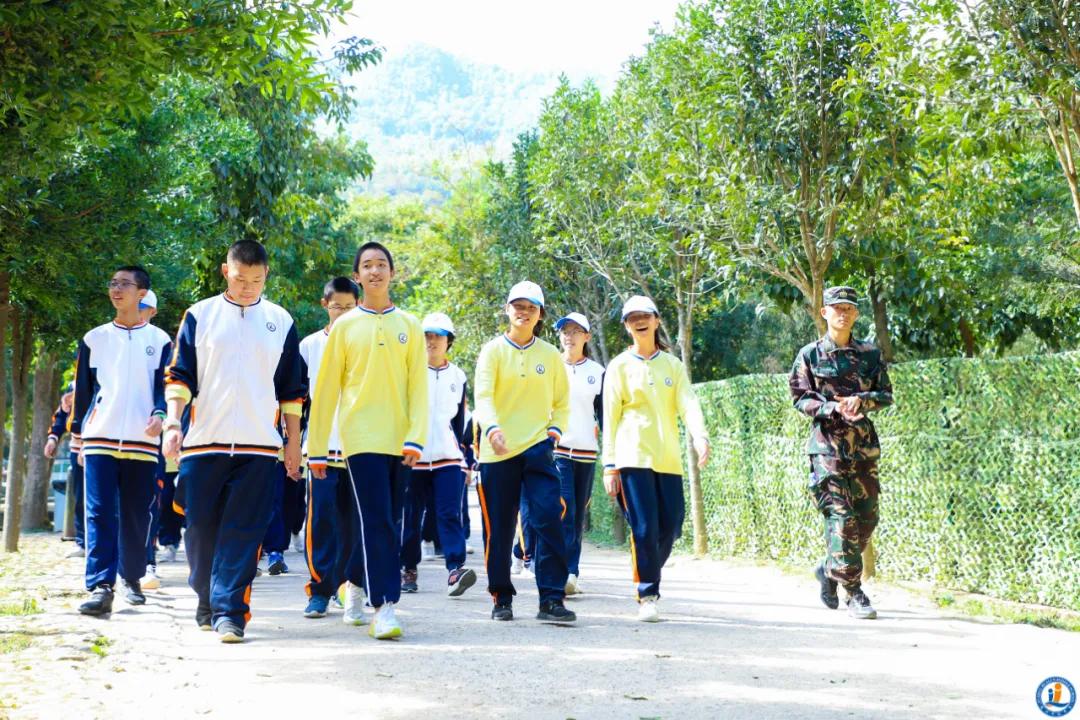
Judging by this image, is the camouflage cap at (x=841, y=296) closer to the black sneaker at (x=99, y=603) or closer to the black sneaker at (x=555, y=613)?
the black sneaker at (x=555, y=613)

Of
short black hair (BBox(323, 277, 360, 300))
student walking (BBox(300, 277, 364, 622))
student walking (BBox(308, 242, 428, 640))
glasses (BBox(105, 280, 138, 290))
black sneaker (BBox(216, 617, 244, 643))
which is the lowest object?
black sneaker (BBox(216, 617, 244, 643))

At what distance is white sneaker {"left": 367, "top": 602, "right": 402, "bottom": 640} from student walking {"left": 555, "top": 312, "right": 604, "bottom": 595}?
338cm

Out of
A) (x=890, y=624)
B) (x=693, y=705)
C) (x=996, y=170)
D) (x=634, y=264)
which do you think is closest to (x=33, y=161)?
(x=693, y=705)

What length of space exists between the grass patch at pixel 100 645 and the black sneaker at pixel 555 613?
2851 mm

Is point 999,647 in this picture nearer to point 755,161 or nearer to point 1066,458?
point 1066,458

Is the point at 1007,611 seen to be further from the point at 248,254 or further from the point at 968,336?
the point at 968,336

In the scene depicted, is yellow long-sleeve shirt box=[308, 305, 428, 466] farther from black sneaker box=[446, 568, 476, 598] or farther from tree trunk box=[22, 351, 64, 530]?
tree trunk box=[22, 351, 64, 530]

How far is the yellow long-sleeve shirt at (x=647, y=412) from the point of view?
884 cm

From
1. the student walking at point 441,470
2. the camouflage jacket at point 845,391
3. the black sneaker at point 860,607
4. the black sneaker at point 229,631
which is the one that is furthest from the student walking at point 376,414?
the black sneaker at point 860,607

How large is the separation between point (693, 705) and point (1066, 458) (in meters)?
4.66

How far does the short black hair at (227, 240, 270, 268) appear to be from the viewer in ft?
24.1

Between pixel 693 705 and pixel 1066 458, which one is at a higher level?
pixel 1066 458

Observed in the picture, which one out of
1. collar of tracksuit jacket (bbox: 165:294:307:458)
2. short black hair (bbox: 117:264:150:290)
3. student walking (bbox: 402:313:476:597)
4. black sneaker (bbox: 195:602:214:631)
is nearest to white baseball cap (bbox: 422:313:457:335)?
student walking (bbox: 402:313:476:597)

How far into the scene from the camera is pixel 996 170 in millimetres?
13461
